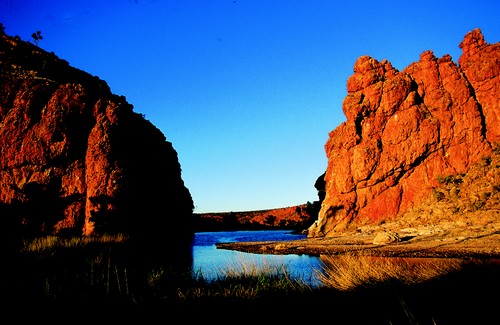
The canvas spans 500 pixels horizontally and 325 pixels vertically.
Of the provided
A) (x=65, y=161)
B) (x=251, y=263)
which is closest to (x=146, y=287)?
(x=251, y=263)

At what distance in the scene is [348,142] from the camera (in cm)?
4656

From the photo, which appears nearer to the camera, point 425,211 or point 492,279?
point 492,279

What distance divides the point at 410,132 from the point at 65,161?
135ft

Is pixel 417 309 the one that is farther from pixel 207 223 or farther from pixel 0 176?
pixel 207 223

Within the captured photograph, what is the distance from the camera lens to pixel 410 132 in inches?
1660

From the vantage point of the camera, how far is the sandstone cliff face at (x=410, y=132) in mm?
40000

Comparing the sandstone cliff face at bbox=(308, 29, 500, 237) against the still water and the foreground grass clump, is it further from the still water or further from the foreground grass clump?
the foreground grass clump

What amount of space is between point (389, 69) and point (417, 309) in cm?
4987

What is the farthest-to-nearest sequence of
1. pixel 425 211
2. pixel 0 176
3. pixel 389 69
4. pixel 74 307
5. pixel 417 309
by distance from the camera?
pixel 389 69 < pixel 425 211 < pixel 0 176 < pixel 74 307 < pixel 417 309

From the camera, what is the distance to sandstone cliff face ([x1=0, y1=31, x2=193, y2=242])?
2662cm

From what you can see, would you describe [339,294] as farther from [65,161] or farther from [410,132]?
[410,132]

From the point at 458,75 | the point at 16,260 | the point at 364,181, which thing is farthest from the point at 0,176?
the point at 458,75

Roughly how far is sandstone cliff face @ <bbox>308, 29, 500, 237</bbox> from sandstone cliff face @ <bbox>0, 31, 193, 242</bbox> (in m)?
27.5

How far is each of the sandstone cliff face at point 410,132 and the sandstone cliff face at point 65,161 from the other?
90.3ft
